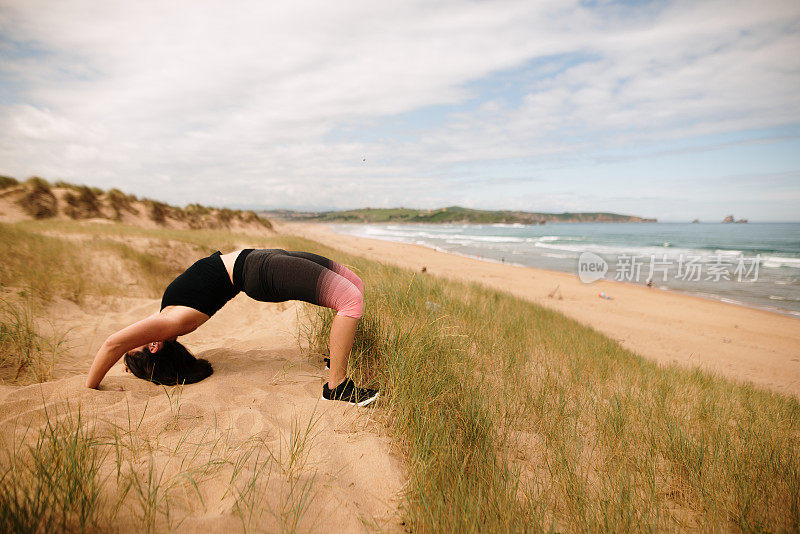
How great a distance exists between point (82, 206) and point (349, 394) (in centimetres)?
1834

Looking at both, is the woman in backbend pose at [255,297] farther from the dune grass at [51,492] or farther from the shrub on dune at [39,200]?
the shrub on dune at [39,200]

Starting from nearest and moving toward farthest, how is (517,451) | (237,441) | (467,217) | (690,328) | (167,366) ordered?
1. (237,441)
2. (517,451)
3. (167,366)
4. (690,328)
5. (467,217)

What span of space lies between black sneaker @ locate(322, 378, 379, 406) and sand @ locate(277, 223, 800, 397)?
5425mm

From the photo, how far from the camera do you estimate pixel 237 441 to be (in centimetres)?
189

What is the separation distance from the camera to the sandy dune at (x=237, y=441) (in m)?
1.48

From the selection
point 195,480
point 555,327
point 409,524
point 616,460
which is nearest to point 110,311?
point 195,480

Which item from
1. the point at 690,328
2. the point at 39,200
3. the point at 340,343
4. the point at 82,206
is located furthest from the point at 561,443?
the point at 82,206

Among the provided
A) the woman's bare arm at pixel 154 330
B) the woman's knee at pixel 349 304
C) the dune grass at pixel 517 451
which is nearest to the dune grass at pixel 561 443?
the dune grass at pixel 517 451

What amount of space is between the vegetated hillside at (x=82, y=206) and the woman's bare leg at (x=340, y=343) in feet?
53.4

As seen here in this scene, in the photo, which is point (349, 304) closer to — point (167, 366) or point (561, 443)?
point (167, 366)

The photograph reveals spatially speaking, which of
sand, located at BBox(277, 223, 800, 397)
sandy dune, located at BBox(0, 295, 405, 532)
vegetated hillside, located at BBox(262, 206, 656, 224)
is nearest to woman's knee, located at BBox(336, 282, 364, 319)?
sandy dune, located at BBox(0, 295, 405, 532)

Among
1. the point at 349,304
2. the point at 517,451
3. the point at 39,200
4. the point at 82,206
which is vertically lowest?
the point at 517,451

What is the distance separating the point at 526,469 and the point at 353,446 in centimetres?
106

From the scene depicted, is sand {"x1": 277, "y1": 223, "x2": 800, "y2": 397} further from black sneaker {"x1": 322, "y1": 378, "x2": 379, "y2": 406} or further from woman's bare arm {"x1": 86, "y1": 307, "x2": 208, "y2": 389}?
woman's bare arm {"x1": 86, "y1": 307, "x2": 208, "y2": 389}
